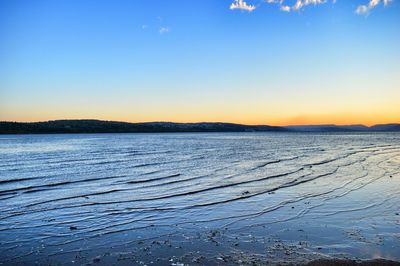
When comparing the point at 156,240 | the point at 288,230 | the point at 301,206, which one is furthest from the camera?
the point at 301,206

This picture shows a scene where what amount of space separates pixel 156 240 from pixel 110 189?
10.2 meters

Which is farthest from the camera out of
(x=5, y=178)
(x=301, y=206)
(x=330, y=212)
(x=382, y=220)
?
(x=5, y=178)

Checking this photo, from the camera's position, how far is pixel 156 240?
10562 millimetres

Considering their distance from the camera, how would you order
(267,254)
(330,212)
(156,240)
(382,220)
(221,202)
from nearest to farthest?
(267,254) → (156,240) → (382,220) → (330,212) → (221,202)

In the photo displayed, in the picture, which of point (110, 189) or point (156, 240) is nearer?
point (156, 240)

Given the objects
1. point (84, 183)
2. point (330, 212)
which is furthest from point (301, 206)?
point (84, 183)

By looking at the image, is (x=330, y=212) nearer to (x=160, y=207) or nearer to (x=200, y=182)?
(x=160, y=207)

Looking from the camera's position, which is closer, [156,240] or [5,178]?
[156,240]

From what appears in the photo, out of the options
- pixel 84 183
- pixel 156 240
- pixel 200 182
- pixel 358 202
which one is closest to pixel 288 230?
pixel 156 240

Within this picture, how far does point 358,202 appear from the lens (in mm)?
15711

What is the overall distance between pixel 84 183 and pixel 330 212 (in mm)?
15485

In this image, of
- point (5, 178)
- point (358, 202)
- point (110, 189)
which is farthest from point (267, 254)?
point (5, 178)

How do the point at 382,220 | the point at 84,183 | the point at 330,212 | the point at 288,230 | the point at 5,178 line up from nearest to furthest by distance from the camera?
1. the point at 288,230
2. the point at 382,220
3. the point at 330,212
4. the point at 84,183
5. the point at 5,178

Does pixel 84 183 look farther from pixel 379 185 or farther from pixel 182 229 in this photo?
pixel 379 185
